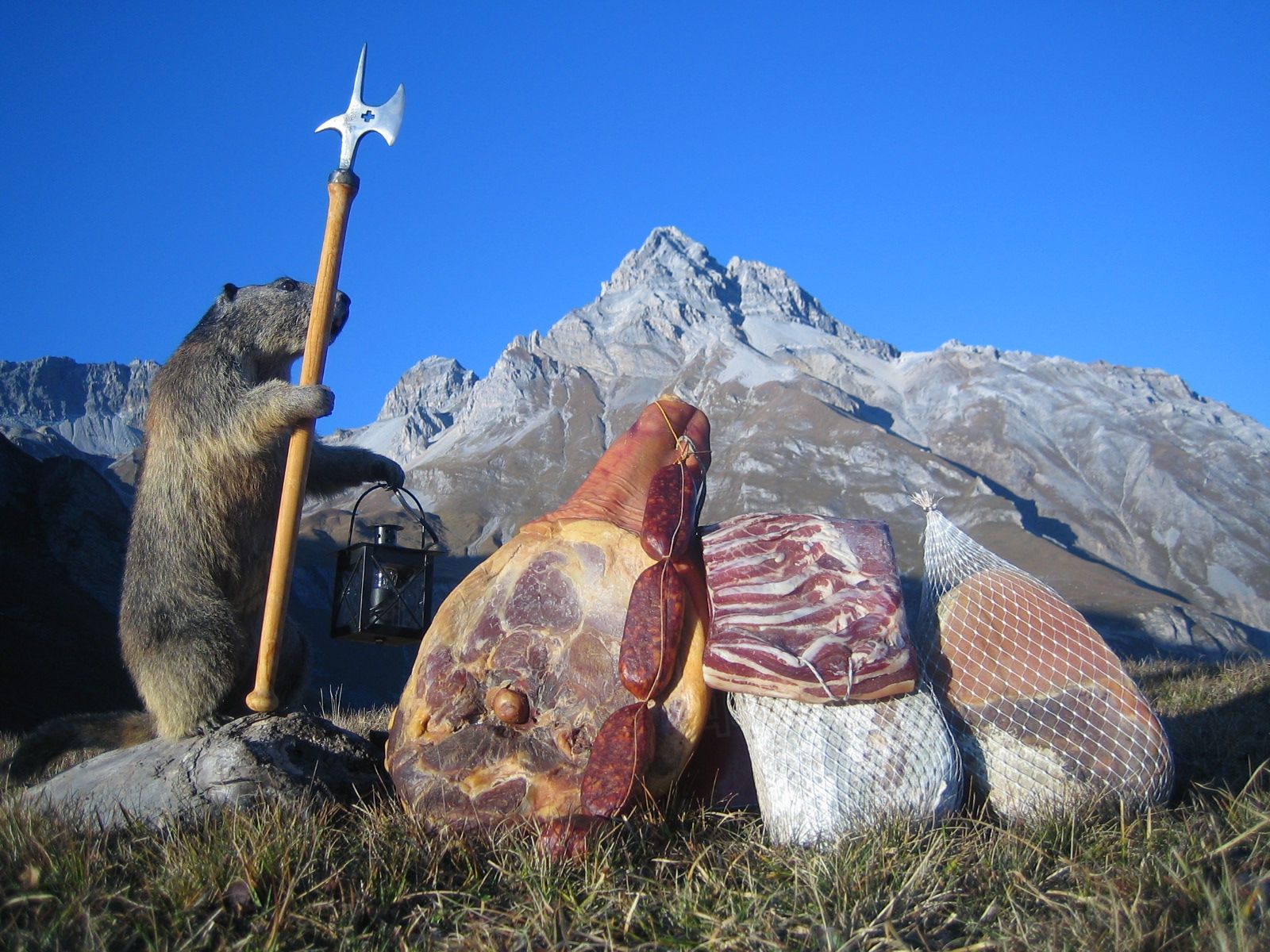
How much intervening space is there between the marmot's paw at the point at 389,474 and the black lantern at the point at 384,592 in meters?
0.73

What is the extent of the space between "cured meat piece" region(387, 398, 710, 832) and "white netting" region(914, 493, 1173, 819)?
1.11m

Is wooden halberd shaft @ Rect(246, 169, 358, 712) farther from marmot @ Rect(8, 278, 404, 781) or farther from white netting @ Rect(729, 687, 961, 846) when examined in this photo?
white netting @ Rect(729, 687, 961, 846)

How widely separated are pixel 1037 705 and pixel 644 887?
1.95 metres

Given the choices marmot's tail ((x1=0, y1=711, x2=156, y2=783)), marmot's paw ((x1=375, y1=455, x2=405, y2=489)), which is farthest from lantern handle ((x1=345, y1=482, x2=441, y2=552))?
marmot's tail ((x1=0, y1=711, x2=156, y2=783))

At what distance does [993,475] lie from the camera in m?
135

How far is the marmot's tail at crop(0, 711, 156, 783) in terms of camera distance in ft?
20.9

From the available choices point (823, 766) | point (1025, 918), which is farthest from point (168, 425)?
point (1025, 918)

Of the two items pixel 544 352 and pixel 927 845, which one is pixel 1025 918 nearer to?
pixel 927 845

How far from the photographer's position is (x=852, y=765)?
376 centimetres

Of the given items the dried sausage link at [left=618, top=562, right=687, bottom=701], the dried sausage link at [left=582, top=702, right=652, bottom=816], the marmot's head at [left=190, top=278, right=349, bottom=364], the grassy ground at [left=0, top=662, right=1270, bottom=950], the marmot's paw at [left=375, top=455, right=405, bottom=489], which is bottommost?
the grassy ground at [left=0, top=662, right=1270, bottom=950]

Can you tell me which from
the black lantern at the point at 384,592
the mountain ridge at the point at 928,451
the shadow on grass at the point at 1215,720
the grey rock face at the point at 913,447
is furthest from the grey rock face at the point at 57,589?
the grey rock face at the point at 913,447

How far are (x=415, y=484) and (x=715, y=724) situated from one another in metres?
128

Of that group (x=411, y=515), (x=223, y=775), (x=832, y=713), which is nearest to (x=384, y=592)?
(x=411, y=515)

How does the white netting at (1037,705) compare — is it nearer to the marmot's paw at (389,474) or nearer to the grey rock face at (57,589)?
the marmot's paw at (389,474)
